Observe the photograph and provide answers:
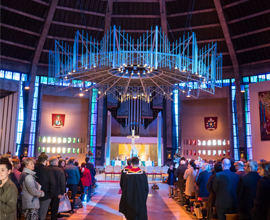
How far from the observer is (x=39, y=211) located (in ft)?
20.0

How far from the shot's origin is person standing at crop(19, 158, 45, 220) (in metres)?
5.42

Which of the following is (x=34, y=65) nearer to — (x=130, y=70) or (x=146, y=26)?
(x=146, y=26)

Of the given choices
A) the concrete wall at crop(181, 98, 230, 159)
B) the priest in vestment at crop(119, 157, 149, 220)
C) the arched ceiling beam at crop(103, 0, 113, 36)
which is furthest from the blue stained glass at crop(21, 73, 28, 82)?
the priest in vestment at crop(119, 157, 149, 220)

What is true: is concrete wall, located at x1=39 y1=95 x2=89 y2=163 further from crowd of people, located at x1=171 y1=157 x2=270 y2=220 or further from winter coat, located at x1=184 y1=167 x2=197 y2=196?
crowd of people, located at x1=171 y1=157 x2=270 y2=220

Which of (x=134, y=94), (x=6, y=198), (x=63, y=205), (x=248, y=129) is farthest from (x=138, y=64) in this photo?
(x=248, y=129)

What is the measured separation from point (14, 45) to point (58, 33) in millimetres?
3445

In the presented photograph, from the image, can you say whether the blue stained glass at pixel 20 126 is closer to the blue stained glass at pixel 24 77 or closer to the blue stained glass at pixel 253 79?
the blue stained glass at pixel 24 77

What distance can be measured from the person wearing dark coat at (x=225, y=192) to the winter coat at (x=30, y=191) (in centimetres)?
340

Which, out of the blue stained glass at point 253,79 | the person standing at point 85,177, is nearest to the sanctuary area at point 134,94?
the blue stained glass at point 253,79

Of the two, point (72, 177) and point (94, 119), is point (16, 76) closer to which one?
point (94, 119)

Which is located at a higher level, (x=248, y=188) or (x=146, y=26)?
(x=146, y=26)

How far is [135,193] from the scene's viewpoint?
5668 millimetres

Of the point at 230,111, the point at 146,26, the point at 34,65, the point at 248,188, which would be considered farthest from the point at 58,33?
the point at 248,188

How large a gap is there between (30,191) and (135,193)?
6.31 feet
